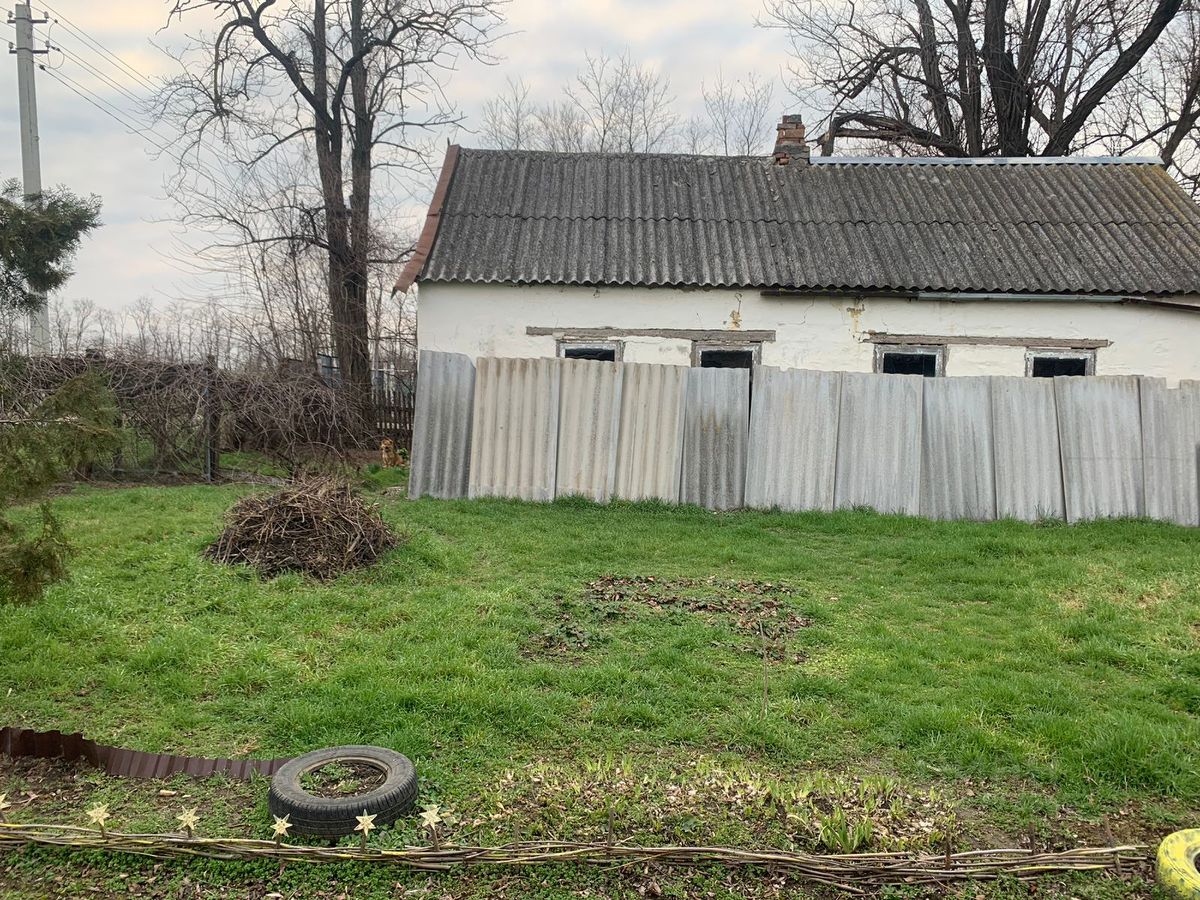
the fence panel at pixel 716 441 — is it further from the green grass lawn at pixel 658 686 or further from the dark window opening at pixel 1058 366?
the dark window opening at pixel 1058 366

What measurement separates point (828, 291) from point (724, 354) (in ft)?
5.41

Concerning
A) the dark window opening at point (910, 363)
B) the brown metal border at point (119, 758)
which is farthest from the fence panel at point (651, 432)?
the brown metal border at point (119, 758)

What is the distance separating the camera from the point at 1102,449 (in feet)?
29.9

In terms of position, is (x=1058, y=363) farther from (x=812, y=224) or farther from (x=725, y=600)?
(x=725, y=600)

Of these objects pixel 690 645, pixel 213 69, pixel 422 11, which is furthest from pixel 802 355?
pixel 213 69

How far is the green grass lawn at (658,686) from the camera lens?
10.9 feet

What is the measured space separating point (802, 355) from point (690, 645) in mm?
7269

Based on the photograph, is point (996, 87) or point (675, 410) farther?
point (996, 87)

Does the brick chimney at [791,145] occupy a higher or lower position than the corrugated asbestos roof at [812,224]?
higher

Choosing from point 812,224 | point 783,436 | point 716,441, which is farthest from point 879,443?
point 812,224

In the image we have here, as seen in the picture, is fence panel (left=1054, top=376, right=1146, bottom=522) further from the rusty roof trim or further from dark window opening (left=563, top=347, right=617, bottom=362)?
the rusty roof trim

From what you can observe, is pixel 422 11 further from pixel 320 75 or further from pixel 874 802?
pixel 874 802

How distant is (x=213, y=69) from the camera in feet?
52.4

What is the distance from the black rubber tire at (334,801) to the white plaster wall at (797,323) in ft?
28.4
